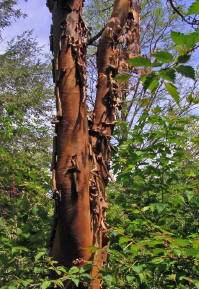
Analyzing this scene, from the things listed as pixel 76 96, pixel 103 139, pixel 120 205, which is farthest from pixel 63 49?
pixel 120 205

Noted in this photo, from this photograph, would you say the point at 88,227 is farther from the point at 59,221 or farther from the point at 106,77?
the point at 106,77

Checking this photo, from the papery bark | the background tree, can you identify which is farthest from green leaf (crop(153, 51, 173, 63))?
the papery bark

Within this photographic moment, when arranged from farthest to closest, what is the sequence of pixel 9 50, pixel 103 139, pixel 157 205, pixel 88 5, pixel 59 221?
pixel 9 50 → pixel 88 5 → pixel 103 139 → pixel 157 205 → pixel 59 221

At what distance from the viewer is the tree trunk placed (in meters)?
1.47

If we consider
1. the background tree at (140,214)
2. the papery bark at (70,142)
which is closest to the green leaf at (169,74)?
the background tree at (140,214)

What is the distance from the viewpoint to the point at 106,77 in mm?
1977

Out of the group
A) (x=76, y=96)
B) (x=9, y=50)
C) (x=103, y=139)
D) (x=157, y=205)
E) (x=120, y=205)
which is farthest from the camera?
(x=9, y=50)

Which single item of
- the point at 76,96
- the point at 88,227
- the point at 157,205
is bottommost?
the point at 88,227

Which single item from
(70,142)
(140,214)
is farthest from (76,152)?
(140,214)

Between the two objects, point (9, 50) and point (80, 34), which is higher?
point (9, 50)

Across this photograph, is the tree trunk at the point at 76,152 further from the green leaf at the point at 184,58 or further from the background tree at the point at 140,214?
the green leaf at the point at 184,58

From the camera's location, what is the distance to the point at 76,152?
1.54 m

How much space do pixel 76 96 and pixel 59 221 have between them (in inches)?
32.1

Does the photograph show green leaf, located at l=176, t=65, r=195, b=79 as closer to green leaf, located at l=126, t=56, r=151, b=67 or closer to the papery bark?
green leaf, located at l=126, t=56, r=151, b=67
